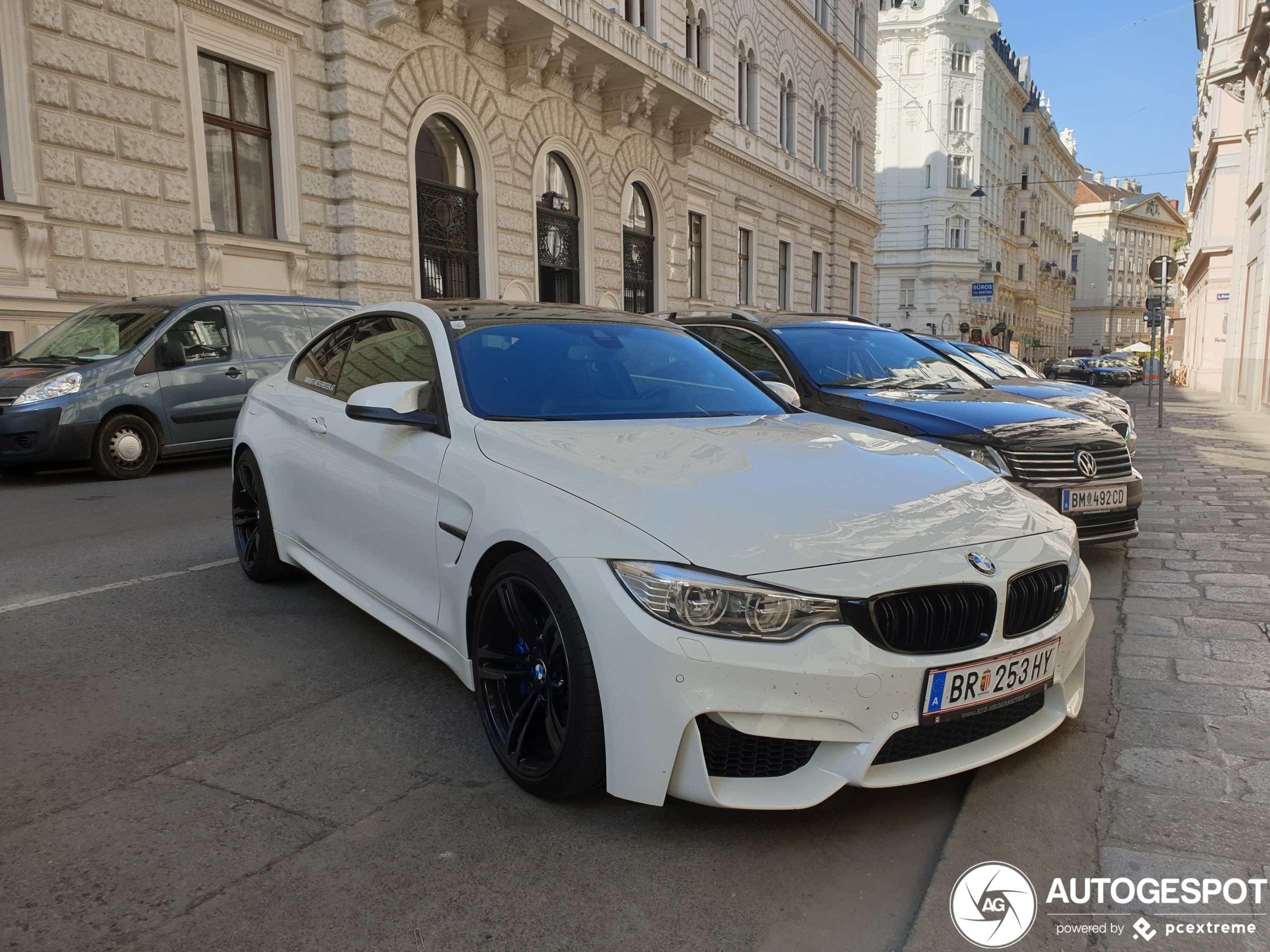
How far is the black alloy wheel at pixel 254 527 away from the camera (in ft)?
15.7

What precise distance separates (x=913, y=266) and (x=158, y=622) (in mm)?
60683

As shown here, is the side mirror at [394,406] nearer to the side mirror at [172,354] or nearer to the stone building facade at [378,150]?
the side mirror at [172,354]

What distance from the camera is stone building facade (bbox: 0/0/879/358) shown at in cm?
1129

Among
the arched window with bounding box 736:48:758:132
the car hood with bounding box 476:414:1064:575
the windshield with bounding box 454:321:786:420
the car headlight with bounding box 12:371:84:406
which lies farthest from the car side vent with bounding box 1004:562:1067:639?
the arched window with bounding box 736:48:758:132

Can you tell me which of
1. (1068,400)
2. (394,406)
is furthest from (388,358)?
(1068,400)

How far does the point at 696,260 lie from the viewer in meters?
25.7

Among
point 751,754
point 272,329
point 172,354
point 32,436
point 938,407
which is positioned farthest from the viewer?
point 272,329

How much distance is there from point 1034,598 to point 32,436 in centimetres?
869

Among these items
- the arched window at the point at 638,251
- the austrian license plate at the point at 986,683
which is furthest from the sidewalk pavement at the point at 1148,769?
the arched window at the point at 638,251

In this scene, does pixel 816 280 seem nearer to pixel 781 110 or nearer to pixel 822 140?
pixel 822 140

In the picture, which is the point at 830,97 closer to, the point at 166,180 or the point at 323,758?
the point at 166,180

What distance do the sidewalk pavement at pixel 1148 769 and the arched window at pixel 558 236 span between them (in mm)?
15211

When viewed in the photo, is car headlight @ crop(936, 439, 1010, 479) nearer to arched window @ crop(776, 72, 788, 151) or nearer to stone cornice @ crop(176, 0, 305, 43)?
stone cornice @ crop(176, 0, 305, 43)

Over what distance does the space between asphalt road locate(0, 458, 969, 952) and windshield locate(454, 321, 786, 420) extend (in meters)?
1.12
